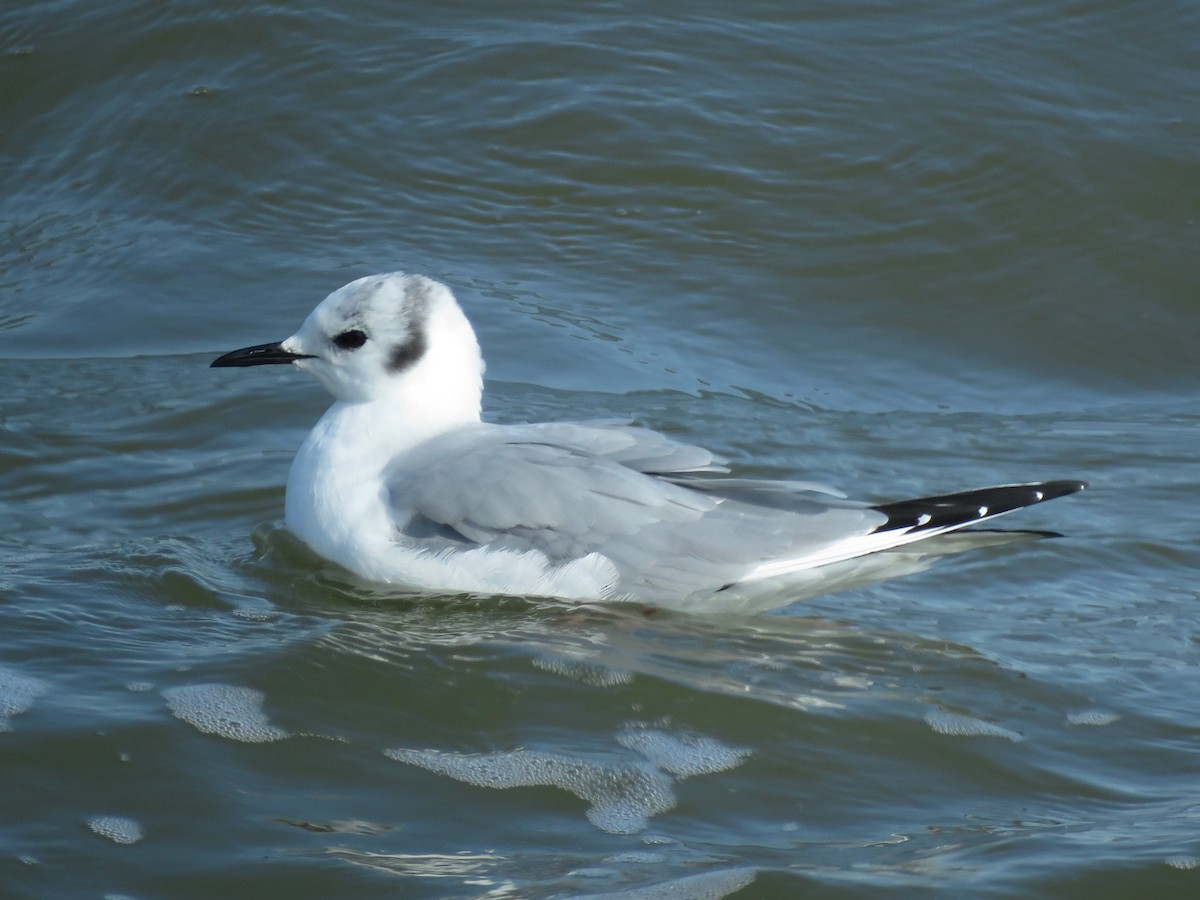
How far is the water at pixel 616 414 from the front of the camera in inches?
153

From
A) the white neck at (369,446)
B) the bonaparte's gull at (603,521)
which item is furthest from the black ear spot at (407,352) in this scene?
the bonaparte's gull at (603,521)

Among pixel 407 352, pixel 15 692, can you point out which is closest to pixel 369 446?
pixel 407 352

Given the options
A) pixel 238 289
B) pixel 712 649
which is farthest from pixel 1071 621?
pixel 238 289

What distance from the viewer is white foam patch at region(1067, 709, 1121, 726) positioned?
449 cm

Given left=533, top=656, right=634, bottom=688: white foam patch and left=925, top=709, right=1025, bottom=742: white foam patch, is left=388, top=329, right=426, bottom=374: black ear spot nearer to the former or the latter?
left=533, top=656, right=634, bottom=688: white foam patch

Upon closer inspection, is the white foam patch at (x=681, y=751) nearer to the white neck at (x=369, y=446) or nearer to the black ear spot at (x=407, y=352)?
the white neck at (x=369, y=446)

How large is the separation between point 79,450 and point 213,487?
0.66m

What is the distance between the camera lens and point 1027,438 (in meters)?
6.80

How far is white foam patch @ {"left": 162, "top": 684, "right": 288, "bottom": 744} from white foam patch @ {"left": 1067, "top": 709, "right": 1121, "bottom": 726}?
2.20 m

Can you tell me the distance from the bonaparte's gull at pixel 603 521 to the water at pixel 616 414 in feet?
0.46

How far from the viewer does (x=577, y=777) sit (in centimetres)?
408

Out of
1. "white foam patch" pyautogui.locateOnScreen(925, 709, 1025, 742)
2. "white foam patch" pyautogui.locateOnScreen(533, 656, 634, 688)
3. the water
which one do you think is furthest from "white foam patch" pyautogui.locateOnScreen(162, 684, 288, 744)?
"white foam patch" pyautogui.locateOnScreen(925, 709, 1025, 742)

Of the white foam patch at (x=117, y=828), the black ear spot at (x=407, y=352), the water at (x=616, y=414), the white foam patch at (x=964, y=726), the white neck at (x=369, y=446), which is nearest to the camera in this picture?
the white foam patch at (x=117, y=828)

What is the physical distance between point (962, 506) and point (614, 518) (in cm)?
107
